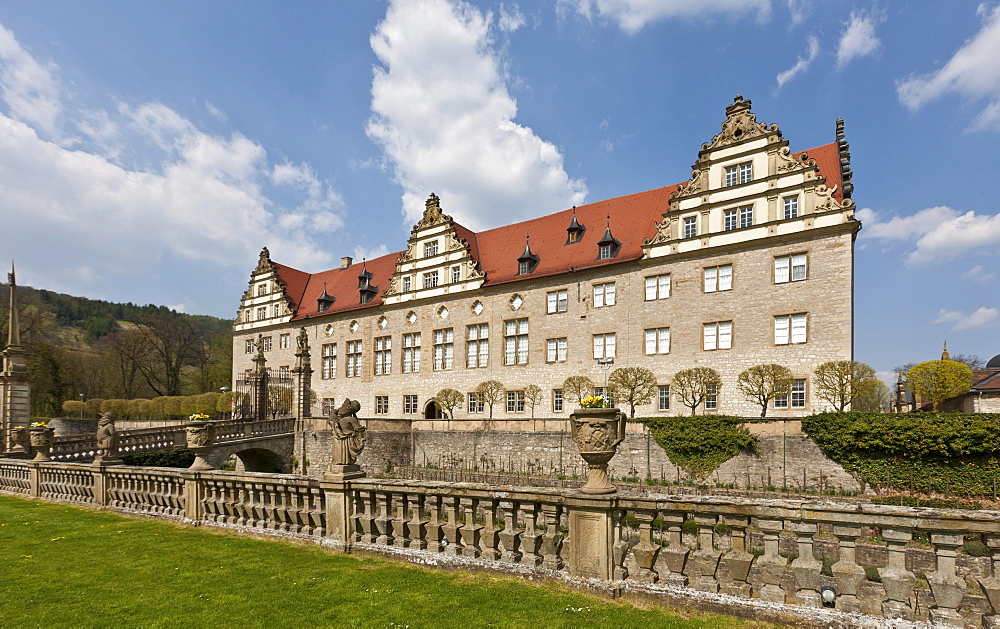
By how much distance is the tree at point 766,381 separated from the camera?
2212cm

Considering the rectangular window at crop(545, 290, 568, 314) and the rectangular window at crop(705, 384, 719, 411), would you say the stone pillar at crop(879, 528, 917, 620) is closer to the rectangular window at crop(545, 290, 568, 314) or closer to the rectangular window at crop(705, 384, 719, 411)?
the rectangular window at crop(705, 384, 719, 411)

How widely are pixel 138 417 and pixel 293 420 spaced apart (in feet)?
86.9

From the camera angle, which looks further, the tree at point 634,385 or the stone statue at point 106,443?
the tree at point 634,385

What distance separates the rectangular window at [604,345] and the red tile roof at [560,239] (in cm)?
391

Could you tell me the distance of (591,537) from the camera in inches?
222

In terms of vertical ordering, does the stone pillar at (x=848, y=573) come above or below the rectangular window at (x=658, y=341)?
below

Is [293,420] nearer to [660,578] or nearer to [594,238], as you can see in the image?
[594,238]

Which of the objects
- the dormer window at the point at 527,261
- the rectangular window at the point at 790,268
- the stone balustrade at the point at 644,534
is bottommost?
the stone balustrade at the point at 644,534

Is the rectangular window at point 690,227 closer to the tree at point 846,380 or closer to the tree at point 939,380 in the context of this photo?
the tree at point 846,380

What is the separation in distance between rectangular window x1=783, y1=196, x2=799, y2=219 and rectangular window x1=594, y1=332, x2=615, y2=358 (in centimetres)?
986

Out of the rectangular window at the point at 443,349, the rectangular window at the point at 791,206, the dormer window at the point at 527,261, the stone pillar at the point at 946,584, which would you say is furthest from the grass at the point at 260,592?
the rectangular window at the point at 443,349

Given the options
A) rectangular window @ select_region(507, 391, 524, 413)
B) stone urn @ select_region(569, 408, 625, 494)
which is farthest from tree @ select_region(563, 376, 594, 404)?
stone urn @ select_region(569, 408, 625, 494)

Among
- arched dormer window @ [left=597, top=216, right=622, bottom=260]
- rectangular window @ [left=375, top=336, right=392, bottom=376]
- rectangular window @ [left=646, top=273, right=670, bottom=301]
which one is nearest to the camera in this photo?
rectangular window @ [left=646, top=273, right=670, bottom=301]

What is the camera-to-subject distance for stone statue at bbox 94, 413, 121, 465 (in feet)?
38.1
